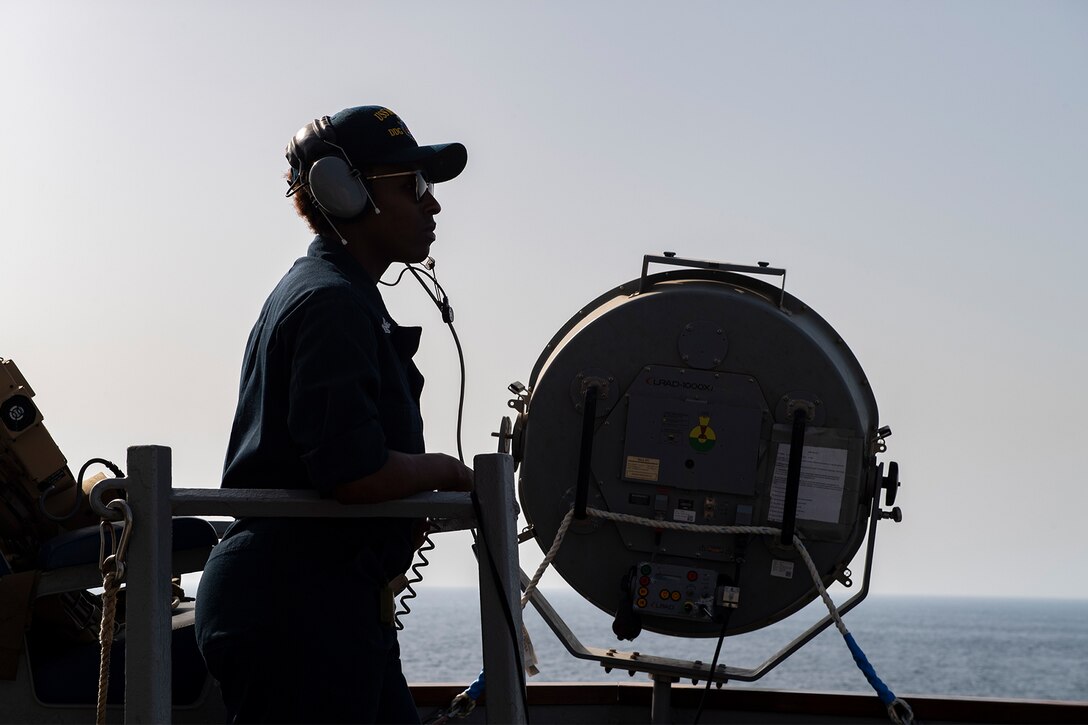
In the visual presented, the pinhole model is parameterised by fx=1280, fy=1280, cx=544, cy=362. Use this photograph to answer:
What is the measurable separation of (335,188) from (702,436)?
5.46 ft

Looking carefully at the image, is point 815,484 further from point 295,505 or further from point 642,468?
point 295,505

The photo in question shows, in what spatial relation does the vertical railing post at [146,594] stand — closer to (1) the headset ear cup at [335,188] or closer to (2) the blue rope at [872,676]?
(1) the headset ear cup at [335,188]

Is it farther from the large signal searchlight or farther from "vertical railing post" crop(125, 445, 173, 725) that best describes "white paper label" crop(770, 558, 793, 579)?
"vertical railing post" crop(125, 445, 173, 725)

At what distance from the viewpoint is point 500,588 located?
79.4 inches

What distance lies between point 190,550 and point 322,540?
33.5 inches

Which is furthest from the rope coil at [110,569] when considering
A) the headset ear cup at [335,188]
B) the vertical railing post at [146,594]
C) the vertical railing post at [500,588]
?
the headset ear cup at [335,188]

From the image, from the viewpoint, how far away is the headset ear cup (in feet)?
8.29

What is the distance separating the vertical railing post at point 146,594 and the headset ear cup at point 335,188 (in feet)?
2.39

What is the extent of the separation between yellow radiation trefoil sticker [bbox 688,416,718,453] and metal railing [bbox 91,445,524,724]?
1.83 m

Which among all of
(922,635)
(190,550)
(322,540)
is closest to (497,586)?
(322,540)

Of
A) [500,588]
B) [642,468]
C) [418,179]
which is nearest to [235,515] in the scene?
[500,588]

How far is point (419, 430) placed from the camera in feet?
8.13

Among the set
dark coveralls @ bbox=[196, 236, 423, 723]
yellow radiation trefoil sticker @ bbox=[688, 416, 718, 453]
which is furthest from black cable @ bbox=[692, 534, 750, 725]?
dark coveralls @ bbox=[196, 236, 423, 723]

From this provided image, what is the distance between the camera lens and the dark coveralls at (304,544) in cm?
215
